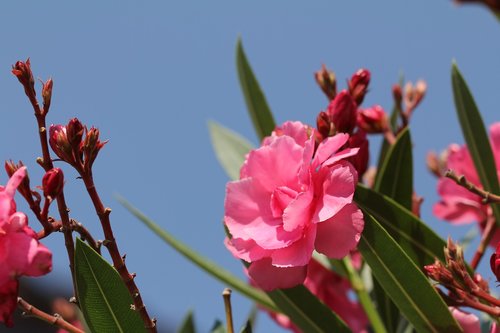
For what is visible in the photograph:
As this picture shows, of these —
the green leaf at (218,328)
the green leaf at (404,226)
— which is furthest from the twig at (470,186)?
the green leaf at (218,328)

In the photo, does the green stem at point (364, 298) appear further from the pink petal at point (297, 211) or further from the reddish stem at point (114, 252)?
the reddish stem at point (114, 252)

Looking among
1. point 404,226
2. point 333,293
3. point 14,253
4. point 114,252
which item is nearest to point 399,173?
point 404,226

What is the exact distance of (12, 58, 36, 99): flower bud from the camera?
40.8 inches

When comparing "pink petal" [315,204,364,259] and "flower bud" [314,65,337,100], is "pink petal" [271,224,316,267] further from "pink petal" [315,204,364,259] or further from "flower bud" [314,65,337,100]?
"flower bud" [314,65,337,100]

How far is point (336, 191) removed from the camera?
1.10 m

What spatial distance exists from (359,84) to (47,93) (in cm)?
55

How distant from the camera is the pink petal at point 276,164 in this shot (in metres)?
1.16

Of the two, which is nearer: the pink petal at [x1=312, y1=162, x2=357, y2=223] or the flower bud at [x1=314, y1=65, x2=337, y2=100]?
the pink petal at [x1=312, y1=162, x2=357, y2=223]

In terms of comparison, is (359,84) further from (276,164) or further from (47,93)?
(47,93)

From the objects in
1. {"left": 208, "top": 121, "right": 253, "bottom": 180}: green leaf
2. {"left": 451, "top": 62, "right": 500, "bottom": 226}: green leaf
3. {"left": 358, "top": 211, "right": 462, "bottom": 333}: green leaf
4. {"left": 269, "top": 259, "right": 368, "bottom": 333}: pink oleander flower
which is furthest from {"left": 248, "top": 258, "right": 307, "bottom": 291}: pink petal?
{"left": 208, "top": 121, "right": 253, "bottom": 180}: green leaf

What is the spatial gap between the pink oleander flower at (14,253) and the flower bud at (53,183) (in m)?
0.03

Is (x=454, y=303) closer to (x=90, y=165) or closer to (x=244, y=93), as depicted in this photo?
(x=90, y=165)

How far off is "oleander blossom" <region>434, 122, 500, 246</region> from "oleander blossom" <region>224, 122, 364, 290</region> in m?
0.47

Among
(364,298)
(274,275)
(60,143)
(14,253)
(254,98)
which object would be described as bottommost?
(364,298)
